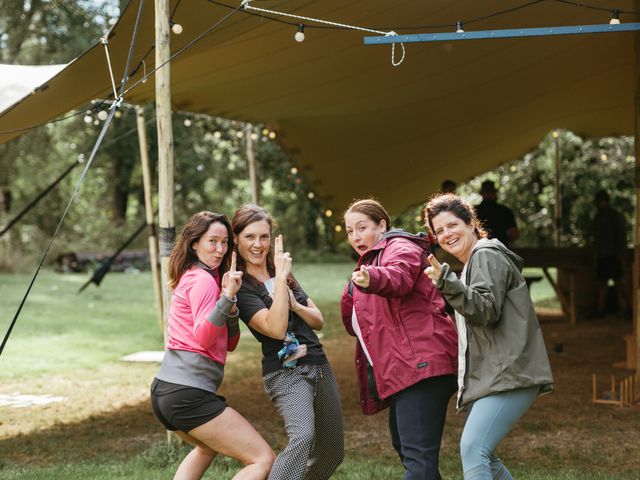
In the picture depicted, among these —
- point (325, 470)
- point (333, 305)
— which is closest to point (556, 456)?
point (325, 470)

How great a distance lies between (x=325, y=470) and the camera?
12.5 ft

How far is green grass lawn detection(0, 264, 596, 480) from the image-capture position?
16.5 ft

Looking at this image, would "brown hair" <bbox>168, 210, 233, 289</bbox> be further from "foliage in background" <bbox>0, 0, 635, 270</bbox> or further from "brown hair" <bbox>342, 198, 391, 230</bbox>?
"foliage in background" <bbox>0, 0, 635, 270</bbox>

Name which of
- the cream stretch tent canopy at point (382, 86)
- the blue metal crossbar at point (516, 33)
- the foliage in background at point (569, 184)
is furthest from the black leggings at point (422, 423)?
the foliage in background at point (569, 184)

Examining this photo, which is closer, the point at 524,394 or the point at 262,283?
the point at 524,394

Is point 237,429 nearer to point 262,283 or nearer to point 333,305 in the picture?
point 262,283

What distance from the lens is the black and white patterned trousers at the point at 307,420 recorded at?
3.48 metres

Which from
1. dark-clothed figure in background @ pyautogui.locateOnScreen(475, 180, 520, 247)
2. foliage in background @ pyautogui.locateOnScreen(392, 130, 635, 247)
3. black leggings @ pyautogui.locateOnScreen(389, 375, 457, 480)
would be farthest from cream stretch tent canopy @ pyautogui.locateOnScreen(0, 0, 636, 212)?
foliage in background @ pyautogui.locateOnScreen(392, 130, 635, 247)

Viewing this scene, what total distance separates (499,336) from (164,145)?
9.43ft

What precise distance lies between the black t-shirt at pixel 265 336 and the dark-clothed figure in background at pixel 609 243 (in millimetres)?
8882

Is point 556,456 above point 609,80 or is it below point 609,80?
below

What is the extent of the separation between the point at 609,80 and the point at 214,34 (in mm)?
4918

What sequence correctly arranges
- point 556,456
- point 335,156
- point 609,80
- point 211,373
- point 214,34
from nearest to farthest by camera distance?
point 211,373 → point 556,456 → point 214,34 → point 609,80 → point 335,156

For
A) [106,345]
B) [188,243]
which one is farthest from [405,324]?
[106,345]
